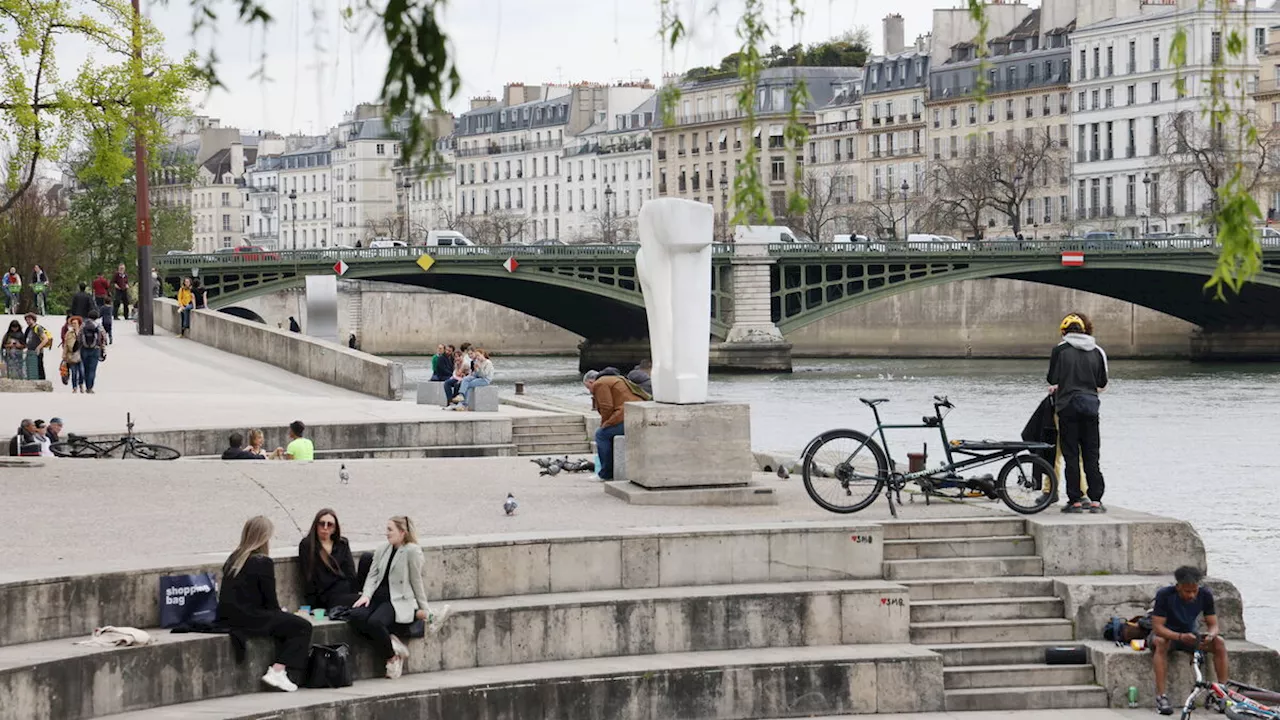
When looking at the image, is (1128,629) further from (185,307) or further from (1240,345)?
(1240,345)

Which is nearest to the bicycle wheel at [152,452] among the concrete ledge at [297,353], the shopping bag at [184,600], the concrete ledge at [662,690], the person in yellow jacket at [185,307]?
the shopping bag at [184,600]

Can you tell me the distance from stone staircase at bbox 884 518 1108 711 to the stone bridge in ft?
140

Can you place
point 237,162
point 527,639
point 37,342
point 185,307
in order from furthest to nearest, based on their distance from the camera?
1. point 237,162
2. point 185,307
3. point 37,342
4. point 527,639

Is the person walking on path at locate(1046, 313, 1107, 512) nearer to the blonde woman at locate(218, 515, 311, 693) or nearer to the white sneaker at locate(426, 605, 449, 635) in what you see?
the white sneaker at locate(426, 605, 449, 635)

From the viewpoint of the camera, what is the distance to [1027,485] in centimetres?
1364

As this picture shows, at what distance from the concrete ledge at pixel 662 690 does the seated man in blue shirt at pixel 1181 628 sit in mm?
1146

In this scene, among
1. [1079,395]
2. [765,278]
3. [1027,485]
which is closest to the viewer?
[1079,395]

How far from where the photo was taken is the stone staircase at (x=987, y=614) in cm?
1210

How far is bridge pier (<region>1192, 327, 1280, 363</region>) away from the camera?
62.8m

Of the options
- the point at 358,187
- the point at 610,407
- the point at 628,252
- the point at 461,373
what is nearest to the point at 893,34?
the point at 358,187

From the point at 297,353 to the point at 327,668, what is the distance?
21779 millimetres

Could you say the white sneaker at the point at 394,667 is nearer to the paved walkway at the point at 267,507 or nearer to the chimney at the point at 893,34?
the paved walkway at the point at 267,507

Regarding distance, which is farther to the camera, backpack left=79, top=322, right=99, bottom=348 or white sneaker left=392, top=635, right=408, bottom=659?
backpack left=79, top=322, right=99, bottom=348

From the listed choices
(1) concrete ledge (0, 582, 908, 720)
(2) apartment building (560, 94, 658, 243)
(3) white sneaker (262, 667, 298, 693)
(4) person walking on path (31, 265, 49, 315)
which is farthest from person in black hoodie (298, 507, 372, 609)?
(2) apartment building (560, 94, 658, 243)
